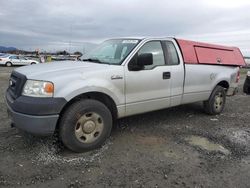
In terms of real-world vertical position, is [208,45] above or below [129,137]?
above

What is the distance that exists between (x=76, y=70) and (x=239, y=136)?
3357 mm

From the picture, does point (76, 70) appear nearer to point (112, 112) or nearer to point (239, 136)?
point (112, 112)

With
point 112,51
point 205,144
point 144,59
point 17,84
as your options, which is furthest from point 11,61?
point 205,144

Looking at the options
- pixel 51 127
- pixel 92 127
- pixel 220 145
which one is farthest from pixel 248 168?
pixel 51 127

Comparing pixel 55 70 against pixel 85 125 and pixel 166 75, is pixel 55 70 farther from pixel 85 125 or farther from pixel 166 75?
pixel 166 75

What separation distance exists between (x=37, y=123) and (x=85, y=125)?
2.41 ft

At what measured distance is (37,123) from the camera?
11.8ft

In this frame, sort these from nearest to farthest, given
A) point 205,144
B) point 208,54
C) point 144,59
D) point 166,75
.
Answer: point 144,59 < point 205,144 < point 166,75 < point 208,54

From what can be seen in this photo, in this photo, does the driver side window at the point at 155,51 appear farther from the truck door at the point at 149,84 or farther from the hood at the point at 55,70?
the hood at the point at 55,70

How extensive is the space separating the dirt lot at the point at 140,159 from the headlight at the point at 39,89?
3.14 ft

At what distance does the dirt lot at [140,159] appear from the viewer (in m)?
3.30

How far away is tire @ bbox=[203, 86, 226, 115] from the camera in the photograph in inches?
247

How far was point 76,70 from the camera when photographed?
13.1ft

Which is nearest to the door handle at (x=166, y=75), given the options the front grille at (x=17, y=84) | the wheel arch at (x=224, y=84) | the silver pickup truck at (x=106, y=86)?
the silver pickup truck at (x=106, y=86)
